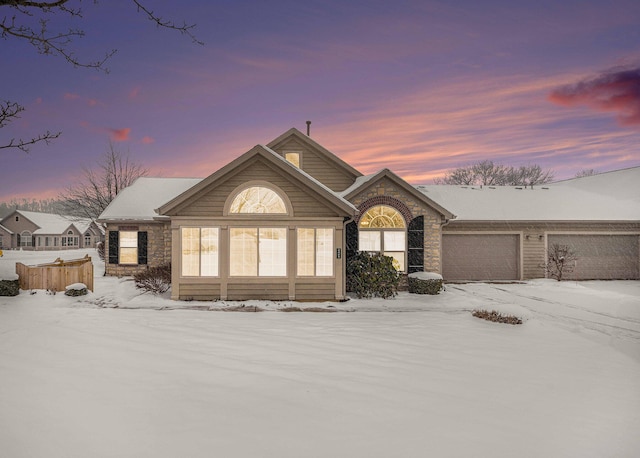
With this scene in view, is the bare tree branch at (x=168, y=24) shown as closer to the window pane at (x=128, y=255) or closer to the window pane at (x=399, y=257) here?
the window pane at (x=399, y=257)

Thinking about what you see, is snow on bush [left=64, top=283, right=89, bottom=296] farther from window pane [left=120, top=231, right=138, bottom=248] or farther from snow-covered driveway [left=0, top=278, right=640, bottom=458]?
window pane [left=120, top=231, right=138, bottom=248]

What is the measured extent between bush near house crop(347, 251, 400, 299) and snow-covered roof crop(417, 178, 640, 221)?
6.50 m

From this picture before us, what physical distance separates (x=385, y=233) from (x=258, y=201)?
550 centimetres

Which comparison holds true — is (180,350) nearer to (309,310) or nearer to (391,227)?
(309,310)

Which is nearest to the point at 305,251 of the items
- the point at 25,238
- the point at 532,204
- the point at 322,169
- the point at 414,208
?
the point at 414,208

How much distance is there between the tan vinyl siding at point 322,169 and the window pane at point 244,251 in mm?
5514

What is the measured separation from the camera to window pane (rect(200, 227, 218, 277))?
1127cm

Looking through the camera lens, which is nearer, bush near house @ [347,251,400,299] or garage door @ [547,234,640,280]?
bush near house @ [347,251,400,299]

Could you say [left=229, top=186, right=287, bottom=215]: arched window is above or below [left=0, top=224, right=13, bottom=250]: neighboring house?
above

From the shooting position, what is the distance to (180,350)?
6387 mm

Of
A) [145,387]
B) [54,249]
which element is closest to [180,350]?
[145,387]

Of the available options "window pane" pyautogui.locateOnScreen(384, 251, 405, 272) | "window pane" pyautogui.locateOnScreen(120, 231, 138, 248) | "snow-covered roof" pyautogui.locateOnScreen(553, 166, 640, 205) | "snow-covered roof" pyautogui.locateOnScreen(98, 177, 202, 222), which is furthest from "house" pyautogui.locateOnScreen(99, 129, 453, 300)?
"snow-covered roof" pyautogui.locateOnScreen(553, 166, 640, 205)

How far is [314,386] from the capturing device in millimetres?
4914

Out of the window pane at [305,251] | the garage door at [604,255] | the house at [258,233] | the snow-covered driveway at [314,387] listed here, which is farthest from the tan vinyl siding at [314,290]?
the garage door at [604,255]
